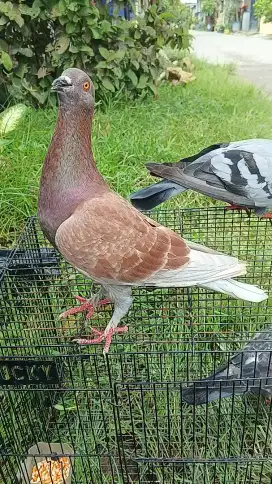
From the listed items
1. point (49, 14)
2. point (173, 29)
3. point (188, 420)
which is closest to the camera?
point (188, 420)

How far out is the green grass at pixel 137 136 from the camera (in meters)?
2.87

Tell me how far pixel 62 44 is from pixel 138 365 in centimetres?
281

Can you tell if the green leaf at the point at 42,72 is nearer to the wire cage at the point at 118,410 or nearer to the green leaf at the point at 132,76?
the green leaf at the point at 132,76

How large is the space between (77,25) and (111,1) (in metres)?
0.61

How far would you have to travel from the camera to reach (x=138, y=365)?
2006 mm

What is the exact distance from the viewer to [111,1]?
4012mm

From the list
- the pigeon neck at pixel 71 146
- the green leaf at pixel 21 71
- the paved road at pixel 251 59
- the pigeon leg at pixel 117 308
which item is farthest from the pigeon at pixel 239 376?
the paved road at pixel 251 59

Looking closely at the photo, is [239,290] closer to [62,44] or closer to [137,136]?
[137,136]

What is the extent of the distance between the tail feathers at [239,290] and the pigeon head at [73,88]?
683 millimetres

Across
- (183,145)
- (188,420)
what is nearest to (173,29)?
(183,145)

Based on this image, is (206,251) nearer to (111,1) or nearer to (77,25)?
(77,25)

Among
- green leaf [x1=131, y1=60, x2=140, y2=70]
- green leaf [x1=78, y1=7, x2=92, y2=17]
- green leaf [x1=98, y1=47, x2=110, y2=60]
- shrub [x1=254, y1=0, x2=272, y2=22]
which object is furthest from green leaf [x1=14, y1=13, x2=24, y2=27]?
shrub [x1=254, y1=0, x2=272, y2=22]

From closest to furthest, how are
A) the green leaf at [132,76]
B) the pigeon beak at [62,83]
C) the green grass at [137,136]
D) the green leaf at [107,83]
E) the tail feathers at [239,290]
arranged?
the pigeon beak at [62,83] → the tail feathers at [239,290] → the green grass at [137,136] → the green leaf at [107,83] → the green leaf at [132,76]

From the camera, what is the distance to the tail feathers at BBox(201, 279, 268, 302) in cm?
139
